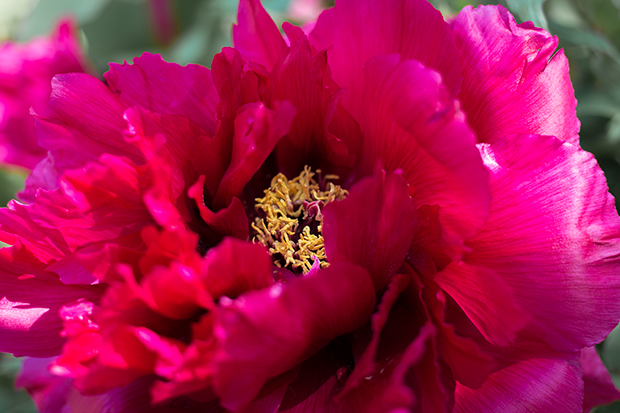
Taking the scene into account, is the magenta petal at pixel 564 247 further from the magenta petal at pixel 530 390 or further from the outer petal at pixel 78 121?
the outer petal at pixel 78 121

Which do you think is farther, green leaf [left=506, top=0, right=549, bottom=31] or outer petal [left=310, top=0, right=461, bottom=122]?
green leaf [left=506, top=0, right=549, bottom=31]

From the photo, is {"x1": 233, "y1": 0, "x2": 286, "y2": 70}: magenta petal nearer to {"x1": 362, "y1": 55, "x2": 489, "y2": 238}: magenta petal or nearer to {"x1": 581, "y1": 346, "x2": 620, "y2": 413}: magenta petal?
{"x1": 362, "y1": 55, "x2": 489, "y2": 238}: magenta petal

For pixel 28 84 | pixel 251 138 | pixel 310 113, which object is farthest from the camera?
pixel 28 84

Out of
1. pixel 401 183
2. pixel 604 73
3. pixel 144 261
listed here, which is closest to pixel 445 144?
pixel 401 183

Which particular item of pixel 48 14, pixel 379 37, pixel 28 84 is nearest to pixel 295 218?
pixel 379 37

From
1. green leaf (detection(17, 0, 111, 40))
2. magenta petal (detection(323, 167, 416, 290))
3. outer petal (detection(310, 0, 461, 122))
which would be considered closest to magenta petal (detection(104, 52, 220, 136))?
outer petal (detection(310, 0, 461, 122))

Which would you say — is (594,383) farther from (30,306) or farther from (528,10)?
(30,306)
